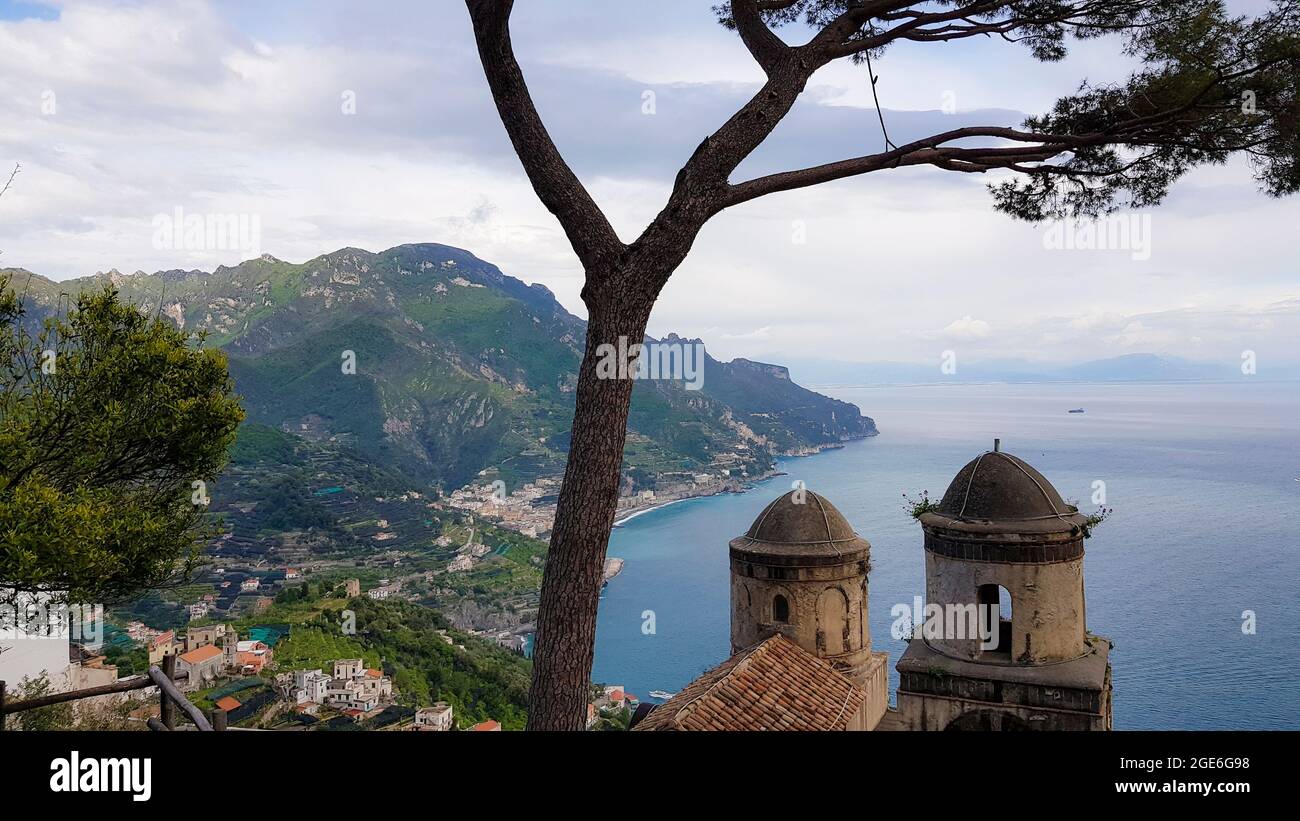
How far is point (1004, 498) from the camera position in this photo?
29.1 feet

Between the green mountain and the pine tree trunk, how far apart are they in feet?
221

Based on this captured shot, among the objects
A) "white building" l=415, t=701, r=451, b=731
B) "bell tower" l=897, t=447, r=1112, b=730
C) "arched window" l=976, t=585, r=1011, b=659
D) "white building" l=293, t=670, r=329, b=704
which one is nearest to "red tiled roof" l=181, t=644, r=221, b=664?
"white building" l=293, t=670, r=329, b=704

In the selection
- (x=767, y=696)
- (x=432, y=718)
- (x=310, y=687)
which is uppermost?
(x=767, y=696)

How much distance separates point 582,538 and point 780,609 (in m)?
6.92

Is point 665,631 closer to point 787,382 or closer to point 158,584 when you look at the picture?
point 158,584

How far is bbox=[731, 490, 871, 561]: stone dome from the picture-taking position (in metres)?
10.1

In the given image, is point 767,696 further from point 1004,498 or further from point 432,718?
point 432,718

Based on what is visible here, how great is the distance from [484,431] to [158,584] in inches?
3110

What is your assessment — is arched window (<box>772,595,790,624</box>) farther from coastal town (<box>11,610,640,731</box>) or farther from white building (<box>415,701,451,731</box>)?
white building (<box>415,701,451,731</box>)

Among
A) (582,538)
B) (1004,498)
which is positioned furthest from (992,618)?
(582,538)

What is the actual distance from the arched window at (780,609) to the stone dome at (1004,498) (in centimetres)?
211

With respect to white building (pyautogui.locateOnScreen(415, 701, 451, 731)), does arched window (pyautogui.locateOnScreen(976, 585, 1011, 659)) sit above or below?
above

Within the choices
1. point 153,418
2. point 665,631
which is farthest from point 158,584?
point 665,631

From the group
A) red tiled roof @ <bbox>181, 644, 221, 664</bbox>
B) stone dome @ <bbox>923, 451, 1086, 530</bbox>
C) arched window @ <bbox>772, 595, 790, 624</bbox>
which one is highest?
stone dome @ <bbox>923, 451, 1086, 530</bbox>
